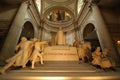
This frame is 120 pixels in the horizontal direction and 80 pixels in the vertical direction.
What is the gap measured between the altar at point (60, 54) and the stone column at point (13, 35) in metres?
2.30

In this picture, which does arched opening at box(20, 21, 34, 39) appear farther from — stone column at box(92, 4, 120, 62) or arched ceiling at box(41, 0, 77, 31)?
stone column at box(92, 4, 120, 62)

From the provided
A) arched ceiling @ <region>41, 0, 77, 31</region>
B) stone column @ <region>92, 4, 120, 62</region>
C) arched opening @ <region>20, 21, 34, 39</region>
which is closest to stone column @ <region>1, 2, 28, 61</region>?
arched opening @ <region>20, 21, 34, 39</region>

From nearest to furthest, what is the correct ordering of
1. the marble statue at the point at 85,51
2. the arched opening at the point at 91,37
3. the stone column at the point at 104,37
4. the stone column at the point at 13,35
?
the marble statue at the point at 85,51 < the stone column at the point at 13,35 < the stone column at the point at 104,37 < the arched opening at the point at 91,37

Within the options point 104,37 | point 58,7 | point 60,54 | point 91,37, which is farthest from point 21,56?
point 58,7

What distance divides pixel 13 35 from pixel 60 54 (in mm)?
3705

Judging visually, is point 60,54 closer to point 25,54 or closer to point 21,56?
point 25,54

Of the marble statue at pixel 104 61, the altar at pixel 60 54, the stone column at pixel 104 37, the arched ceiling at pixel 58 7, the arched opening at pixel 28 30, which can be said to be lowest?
the marble statue at pixel 104 61

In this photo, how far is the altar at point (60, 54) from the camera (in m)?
7.54

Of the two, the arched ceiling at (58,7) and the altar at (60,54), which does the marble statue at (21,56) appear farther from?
the arched ceiling at (58,7)

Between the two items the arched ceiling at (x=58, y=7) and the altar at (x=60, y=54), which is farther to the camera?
the arched ceiling at (x=58, y=7)

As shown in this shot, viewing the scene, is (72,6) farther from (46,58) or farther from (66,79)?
(66,79)

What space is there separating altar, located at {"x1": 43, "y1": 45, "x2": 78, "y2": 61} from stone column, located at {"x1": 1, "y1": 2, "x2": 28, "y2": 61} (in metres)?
2.30

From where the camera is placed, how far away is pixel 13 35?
8.70 meters

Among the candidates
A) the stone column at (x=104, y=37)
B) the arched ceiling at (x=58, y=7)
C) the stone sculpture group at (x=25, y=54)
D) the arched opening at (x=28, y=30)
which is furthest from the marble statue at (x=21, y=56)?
the arched ceiling at (x=58, y=7)
